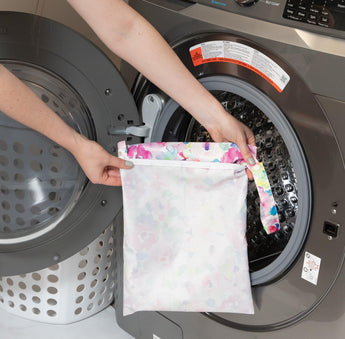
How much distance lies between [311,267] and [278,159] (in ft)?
0.83

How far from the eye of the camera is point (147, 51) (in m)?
1.00

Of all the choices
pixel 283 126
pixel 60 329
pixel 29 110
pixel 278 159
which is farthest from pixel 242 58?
pixel 60 329

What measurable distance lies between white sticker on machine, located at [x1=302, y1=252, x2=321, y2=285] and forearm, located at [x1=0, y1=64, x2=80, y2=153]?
0.48 meters

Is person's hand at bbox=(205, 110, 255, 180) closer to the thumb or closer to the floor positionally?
the thumb

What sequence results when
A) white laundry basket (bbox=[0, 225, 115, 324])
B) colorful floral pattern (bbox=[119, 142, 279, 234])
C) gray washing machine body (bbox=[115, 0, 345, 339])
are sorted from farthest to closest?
1. white laundry basket (bbox=[0, 225, 115, 324])
2. colorful floral pattern (bbox=[119, 142, 279, 234])
3. gray washing machine body (bbox=[115, 0, 345, 339])

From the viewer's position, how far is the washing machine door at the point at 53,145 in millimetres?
1070

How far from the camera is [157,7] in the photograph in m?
1.08

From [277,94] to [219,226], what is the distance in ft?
0.93

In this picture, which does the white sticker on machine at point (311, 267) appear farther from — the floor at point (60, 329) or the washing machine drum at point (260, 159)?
the floor at point (60, 329)

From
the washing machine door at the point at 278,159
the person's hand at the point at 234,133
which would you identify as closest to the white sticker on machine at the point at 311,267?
the washing machine door at the point at 278,159

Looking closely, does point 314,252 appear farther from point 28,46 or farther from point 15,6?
point 15,6

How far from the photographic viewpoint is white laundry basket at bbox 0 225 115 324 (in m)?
1.40

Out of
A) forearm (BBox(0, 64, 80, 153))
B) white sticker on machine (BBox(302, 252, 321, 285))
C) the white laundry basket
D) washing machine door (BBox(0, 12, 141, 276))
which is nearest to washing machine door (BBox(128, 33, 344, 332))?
white sticker on machine (BBox(302, 252, 321, 285))

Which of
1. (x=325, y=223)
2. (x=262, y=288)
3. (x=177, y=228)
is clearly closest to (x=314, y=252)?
(x=325, y=223)
